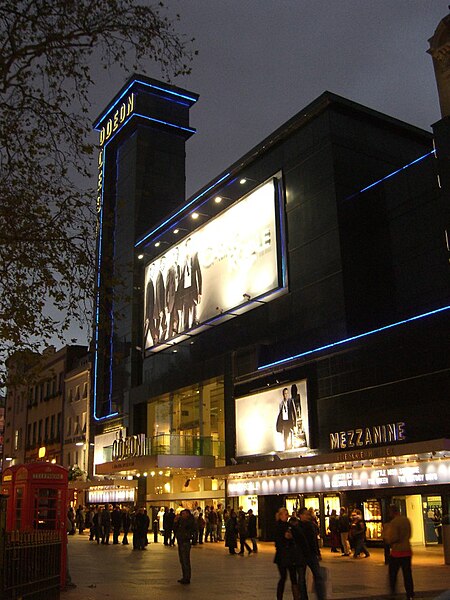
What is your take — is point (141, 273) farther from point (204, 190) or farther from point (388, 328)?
point (388, 328)

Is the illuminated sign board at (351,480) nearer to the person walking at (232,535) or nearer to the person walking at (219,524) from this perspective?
the person walking at (219,524)

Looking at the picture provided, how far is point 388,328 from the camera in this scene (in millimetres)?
23703

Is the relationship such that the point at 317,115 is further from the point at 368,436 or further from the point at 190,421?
the point at 190,421

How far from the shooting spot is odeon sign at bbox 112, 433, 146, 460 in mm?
35781

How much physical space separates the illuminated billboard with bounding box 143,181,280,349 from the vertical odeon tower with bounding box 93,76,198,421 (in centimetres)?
370

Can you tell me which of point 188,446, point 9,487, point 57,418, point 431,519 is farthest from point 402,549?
point 57,418

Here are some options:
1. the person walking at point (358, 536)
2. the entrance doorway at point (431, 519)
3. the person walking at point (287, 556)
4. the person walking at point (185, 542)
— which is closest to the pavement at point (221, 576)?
the person walking at point (185, 542)

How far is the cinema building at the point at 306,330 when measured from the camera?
75.1ft

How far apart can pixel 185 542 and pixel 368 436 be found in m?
10.0

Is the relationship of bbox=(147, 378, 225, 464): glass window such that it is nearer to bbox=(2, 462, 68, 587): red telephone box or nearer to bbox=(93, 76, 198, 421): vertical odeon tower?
bbox=(93, 76, 198, 421): vertical odeon tower

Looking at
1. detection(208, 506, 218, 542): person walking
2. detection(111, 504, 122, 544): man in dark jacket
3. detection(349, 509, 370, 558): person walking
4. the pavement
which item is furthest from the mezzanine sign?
detection(111, 504, 122, 544): man in dark jacket

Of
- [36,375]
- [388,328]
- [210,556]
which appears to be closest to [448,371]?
[388,328]

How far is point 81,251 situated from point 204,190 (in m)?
25.5

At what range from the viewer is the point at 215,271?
116 ft
